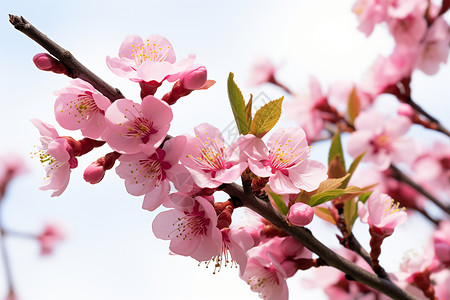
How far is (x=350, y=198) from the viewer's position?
54.2 inches

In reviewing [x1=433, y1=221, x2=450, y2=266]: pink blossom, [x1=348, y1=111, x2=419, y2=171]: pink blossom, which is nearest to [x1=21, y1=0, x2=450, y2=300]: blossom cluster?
[x1=433, y1=221, x2=450, y2=266]: pink blossom

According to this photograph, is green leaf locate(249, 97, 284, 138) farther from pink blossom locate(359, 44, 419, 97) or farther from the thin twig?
pink blossom locate(359, 44, 419, 97)

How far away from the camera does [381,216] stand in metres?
1.31

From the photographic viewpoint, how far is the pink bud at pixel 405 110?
247cm

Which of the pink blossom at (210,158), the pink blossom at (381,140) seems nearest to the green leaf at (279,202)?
the pink blossom at (210,158)

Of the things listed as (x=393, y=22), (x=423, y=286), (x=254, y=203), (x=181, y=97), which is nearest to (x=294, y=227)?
(x=254, y=203)

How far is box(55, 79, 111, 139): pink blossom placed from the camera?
1113mm

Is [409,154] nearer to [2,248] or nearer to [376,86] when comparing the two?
[376,86]

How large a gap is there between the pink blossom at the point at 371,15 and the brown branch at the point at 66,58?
193 cm

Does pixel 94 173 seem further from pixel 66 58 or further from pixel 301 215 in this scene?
pixel 301 215

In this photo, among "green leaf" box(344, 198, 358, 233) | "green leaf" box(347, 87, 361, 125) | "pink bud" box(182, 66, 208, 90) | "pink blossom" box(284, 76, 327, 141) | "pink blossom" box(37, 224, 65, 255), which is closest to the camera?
"pink bud" box(182, 66, 208, 90)

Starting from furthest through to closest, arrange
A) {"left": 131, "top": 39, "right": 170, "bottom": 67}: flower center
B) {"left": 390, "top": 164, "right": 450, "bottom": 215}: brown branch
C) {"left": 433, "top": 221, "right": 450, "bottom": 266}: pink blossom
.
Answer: {"left": 390, "top": 164, "right": 450, "bottom": 215}: brown branch, {"left": 433, "top": 221, "right": 450, "bottom": 266}: pink blossom, {"left": 131, "top": 39, "right": 170, "bottom": 67}: flower center

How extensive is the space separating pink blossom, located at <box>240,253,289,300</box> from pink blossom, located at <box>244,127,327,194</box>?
301 millimetres

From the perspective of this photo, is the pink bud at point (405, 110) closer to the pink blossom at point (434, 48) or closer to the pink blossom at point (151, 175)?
the pink blossom at point (434, 48)
